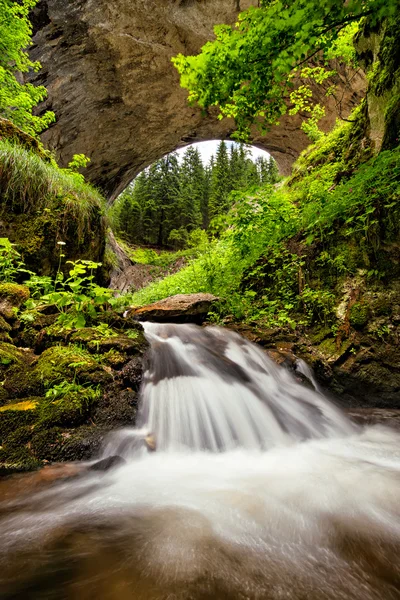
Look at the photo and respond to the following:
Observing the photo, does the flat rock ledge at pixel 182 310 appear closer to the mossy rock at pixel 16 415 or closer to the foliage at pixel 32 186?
the foliage at pixel 32 186

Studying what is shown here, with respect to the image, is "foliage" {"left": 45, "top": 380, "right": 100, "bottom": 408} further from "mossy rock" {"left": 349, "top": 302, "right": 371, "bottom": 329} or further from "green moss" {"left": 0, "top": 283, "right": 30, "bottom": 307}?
"mossy rock" {"left": 349, "top": 302, "right": 371, "bottom": 329}

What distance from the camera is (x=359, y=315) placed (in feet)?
12.1

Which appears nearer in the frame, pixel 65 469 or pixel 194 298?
pixel 65 469

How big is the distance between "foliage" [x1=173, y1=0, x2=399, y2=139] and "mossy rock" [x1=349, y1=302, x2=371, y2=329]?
2.65 meters

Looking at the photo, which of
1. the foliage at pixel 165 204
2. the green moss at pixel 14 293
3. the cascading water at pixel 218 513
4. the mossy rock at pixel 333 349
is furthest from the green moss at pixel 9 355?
the foliage at pixel 165 204

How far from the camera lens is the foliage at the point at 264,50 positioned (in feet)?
7.45

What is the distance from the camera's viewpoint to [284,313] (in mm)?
4469

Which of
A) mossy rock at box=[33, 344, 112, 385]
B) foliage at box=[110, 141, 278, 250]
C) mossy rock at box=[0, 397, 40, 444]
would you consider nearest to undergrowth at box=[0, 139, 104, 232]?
mossy rock at box=[33, 344, 112, 385]

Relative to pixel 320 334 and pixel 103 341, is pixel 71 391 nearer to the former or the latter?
pixel 103 341

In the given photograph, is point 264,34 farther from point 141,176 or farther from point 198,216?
point 141,176

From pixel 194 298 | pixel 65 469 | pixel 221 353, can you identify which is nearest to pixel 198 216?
pixel 194 298

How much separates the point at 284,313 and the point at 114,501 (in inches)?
137

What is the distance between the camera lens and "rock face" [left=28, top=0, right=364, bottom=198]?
34.5ft

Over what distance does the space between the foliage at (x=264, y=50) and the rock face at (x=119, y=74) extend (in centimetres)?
1071
